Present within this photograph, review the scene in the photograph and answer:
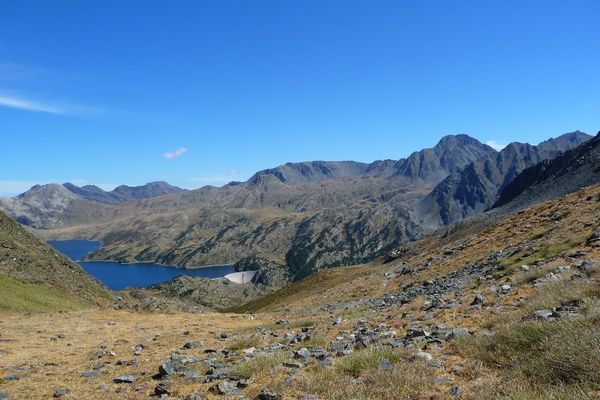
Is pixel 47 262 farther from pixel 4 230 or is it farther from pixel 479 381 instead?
pixel 479 381

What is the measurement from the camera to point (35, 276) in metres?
51.5

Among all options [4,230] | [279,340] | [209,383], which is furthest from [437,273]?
[4,230]

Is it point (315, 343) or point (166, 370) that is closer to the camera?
point (166, 370)

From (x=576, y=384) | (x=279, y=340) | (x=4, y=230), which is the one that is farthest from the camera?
(x=4, y=230)

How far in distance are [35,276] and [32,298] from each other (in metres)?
9.16

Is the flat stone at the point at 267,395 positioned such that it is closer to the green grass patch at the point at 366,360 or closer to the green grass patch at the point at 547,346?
the green grass patch at the point at 366,360

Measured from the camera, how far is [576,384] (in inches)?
282

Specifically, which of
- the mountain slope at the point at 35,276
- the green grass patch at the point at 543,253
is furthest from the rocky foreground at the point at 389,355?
the mountain slope at the point at 35,276

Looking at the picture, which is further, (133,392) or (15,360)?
(15,360)

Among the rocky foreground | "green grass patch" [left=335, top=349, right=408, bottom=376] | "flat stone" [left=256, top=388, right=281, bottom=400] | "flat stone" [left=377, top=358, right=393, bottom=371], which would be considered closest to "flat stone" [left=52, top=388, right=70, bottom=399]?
the rocky foreground

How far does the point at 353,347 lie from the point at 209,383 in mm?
4534

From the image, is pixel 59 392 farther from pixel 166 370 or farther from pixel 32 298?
pixel 32 298

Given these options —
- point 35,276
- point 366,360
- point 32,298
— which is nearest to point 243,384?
point 366,360

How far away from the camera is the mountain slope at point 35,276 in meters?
44.1
